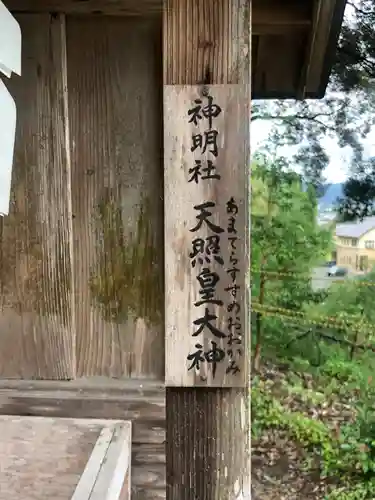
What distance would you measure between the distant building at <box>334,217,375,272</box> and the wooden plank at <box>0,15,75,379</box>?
374 centimetres

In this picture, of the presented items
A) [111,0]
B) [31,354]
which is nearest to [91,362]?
[31,354]

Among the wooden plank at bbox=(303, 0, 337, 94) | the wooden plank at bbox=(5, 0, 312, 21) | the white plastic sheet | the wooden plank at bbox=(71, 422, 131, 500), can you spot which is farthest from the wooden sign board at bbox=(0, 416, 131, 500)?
the wooden plank at bbox=(303, 0, 337, 94)

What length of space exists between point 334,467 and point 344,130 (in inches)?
103

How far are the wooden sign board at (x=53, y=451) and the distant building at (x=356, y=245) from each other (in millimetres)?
3770

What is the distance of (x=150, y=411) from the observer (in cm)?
97

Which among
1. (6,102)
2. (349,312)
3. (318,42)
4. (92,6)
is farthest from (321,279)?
(6,102)

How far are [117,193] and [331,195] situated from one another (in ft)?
12.2

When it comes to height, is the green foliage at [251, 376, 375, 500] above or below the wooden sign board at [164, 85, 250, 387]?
below

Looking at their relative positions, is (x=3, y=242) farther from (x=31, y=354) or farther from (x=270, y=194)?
(x=270, y=194)

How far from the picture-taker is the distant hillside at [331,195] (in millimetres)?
4449

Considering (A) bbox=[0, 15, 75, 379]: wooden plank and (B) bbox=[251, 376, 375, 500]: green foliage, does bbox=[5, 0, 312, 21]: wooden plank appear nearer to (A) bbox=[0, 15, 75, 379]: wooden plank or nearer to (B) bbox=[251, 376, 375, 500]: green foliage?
(A) bbox=[0, 15, 75, 379]: wooden plank

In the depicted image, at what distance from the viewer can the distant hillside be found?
175 inches

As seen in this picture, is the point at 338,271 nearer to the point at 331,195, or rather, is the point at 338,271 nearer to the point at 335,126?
the point at 331,195

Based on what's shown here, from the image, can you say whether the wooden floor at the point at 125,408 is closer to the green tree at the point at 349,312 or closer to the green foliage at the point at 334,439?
the green foliage at the point at 334,439
